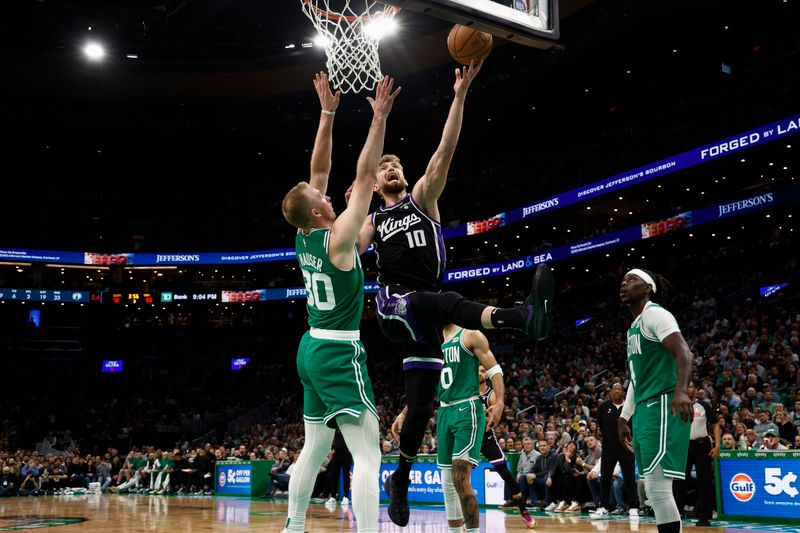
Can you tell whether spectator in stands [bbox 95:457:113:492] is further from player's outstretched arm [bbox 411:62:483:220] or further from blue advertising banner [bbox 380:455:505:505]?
player's outstretched arm [bbox 411:62:483:220]

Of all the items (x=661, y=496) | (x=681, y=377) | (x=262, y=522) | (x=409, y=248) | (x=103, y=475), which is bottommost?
(x=103, y=475)

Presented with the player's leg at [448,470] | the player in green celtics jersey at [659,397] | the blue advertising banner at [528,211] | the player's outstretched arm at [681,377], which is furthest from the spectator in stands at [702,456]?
the blue advertising banner at [528,211]

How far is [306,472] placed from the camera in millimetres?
4750

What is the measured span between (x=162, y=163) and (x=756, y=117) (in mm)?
28453

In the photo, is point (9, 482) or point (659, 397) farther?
point (9, 482)

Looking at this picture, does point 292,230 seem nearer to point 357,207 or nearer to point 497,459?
point 497,459

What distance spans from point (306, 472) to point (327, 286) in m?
1.17

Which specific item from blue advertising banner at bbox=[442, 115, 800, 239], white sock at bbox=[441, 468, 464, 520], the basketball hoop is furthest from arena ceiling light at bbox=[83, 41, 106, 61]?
white sock at bbox=[441, 468, 464, 520]

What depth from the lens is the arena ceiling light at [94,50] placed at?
96.0ft

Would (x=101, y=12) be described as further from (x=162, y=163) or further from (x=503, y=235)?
(x=503, y=235)

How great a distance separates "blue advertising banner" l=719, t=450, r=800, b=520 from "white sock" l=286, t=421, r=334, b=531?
7.82 meters

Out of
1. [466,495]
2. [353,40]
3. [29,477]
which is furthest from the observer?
[29,477]

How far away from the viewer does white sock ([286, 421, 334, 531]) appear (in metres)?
4.70

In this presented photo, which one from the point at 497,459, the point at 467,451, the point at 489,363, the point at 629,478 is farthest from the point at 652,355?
the point at 629,478
